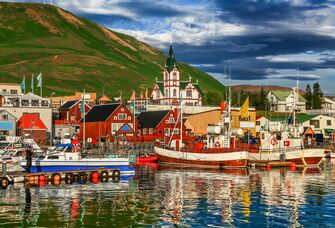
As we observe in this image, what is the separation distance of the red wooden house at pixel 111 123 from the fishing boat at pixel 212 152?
2903 cm

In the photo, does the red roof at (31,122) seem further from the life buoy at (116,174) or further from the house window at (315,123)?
the house window at (315,123)

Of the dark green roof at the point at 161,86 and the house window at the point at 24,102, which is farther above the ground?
the dark green roof at the point at 161,86

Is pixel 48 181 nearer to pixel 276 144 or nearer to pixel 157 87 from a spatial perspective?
pixel 276 144

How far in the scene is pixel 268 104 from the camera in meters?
186

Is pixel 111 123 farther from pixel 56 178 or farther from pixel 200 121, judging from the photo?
pixel 56 178

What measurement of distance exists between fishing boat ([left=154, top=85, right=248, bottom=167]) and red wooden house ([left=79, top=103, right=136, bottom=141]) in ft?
95.2

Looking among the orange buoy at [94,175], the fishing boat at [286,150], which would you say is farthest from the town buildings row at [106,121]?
the orange buoy at [94,175]

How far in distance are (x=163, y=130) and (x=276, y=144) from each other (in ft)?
133

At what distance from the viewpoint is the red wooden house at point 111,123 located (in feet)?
398

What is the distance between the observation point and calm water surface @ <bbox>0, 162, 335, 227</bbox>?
1465 inches

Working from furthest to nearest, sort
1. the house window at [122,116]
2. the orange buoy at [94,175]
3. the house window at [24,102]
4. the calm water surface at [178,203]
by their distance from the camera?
1. the house window at [24,102]
2. the house window at [122,116]
3. the orange buoy at [94,175]
4. the calm water surface at [178,203]

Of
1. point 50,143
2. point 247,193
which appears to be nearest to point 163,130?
point 50,143

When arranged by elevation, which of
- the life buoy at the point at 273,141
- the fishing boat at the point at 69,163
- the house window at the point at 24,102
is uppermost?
the house window at the point at 24,102

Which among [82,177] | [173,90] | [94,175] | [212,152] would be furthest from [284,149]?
[173,90]
